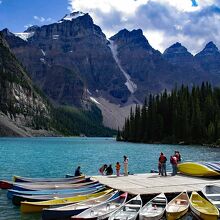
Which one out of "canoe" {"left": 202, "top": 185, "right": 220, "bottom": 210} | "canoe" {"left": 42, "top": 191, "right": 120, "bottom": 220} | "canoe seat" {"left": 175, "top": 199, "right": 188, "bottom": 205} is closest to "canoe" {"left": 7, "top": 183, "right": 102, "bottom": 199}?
"canoe" {"left": 42, "top": 191, "right": 120, "bottom": 220}

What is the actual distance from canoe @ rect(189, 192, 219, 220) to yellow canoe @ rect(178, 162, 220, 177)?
11889 millimetres

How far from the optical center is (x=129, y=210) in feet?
109

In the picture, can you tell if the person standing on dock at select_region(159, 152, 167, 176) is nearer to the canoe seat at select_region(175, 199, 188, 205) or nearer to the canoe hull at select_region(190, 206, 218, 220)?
the canoe seat at select_region(175, 199, 188, 205)

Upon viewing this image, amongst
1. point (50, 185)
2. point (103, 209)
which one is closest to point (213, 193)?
point (103, 209)

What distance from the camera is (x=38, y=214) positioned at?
36125 mm

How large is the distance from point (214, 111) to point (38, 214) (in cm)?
15952

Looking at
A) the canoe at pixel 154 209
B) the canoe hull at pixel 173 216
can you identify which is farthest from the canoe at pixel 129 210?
the canoe hull at pixel 173 216

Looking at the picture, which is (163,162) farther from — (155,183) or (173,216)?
(173,216)

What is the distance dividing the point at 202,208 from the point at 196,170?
685 inches

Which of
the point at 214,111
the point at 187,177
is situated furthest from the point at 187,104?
the point at 187,177

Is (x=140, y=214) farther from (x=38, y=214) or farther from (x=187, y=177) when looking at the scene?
(x=187, y=177)

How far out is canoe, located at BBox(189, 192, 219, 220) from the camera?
30859mm

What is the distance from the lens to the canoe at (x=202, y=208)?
101 feet

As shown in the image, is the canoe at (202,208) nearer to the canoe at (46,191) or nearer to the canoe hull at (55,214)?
the canoe hull at (55,214)
